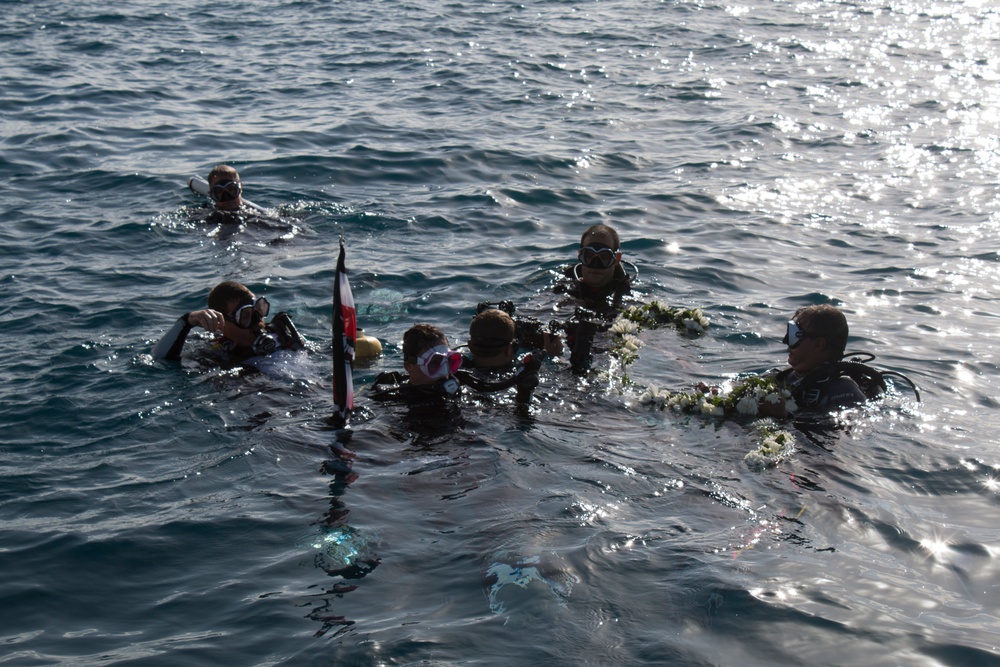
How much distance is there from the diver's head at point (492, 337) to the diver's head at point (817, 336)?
2.22m

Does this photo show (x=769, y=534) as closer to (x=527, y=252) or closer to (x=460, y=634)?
(x=460, y=634)

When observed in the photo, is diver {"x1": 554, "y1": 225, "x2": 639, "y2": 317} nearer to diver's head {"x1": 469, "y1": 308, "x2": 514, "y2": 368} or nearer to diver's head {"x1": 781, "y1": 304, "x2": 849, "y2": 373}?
diver's head {"x1": 469, "y1": 308, "x2": 514, "y2": 368}

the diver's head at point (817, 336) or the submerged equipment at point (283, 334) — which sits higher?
the diver's head at point (817, 336)

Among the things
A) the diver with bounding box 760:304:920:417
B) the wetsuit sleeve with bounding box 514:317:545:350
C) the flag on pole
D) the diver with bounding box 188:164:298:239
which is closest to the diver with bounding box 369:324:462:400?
the flag on pole

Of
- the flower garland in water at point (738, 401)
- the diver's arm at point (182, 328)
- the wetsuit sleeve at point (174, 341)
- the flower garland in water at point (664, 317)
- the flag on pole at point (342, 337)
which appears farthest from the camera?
the flower garland in water at point (664, 317)

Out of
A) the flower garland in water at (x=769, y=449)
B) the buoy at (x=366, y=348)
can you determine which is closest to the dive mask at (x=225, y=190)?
the buoy at (x=366, y=348)

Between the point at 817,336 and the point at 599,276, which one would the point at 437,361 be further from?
the point at 599,276

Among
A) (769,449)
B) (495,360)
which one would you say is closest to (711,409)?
(769,449)

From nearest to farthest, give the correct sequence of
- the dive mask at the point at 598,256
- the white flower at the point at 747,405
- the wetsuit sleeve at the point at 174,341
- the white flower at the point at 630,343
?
Result: the white flower at the point at 747,405 < the wetsuit sleeve at the point at 174,341 < the white flower at the point at 630,343 < the dive mask at the point at 598,256

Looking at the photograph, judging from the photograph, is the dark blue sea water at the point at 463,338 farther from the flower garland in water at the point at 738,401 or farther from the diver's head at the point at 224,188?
the diver's head at the point at 224,188

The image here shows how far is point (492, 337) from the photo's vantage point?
314 inches

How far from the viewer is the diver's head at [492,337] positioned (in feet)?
26.1

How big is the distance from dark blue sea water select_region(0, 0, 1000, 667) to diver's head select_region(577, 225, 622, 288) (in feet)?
2.40

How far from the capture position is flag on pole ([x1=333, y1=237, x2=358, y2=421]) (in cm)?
614
